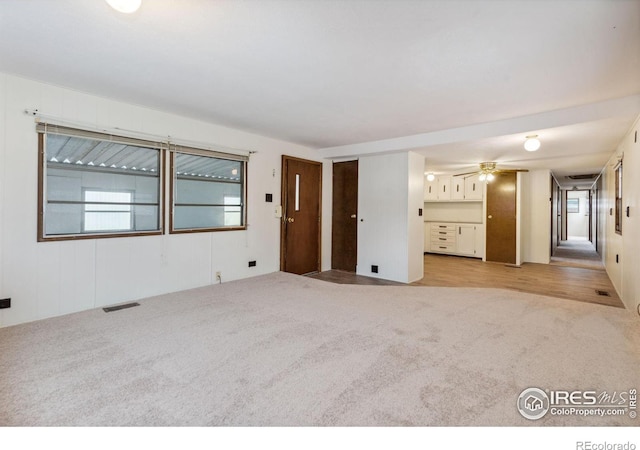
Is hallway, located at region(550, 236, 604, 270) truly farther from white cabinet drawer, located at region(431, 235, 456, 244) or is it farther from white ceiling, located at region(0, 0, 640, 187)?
white ceiling, located at region(0, 0, 640, 187)

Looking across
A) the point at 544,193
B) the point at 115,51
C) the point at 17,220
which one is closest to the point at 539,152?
the point at 544,193

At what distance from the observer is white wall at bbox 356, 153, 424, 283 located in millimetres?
5234

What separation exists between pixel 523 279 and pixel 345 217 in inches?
130

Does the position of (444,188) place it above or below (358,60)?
below

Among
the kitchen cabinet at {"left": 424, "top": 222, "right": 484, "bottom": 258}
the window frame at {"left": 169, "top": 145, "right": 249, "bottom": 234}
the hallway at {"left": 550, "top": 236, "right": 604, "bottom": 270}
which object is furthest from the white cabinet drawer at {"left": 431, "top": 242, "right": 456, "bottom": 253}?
the window frame at {"left": 169, "top": 145, "right": 249, "bottom": 234}

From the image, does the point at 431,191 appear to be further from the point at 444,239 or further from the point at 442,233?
the point at 444,239

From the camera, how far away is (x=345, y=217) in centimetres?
620

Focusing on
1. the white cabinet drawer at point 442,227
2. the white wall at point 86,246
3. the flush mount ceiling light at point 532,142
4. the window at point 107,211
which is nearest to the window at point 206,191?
the white wall at point 86,246

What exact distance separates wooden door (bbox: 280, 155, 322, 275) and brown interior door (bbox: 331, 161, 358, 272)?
0.42 meters

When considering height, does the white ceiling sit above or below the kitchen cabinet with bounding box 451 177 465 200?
above

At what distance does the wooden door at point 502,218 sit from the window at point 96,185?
6.98 m

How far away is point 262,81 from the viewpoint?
2920 mm

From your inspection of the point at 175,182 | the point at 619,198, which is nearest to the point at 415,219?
the point at 619,198
